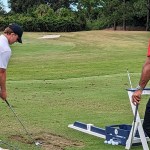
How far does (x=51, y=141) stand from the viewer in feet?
25.3

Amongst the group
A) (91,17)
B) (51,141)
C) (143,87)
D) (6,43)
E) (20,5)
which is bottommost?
(91,17)

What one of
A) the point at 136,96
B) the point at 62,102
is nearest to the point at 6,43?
the point at 136,96

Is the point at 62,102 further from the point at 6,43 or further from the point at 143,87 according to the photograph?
the point at 143,87

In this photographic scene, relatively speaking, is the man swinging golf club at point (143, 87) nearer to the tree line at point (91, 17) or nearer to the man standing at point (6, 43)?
the man standing at point (6, 43)

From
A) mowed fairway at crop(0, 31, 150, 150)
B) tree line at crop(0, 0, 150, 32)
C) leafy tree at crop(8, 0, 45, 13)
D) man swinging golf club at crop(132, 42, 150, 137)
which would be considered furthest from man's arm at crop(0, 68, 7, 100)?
leafy tree at crop(8, 0, 45, 13)

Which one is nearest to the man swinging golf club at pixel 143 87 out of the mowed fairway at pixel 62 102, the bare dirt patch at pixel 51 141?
the mowed fairway at pixel 62 102

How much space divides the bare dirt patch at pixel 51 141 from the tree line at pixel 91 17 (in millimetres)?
42269

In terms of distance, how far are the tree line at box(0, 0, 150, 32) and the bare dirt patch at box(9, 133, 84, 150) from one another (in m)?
42.3

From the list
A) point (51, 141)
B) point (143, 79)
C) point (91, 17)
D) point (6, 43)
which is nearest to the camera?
point (143, 79)

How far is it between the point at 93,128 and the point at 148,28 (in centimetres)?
5049

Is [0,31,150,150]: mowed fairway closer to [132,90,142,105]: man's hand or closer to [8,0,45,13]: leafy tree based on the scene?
[132,90,142,105]: man's hand

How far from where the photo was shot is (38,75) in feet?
62.8

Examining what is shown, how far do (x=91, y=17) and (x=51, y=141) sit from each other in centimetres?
6086

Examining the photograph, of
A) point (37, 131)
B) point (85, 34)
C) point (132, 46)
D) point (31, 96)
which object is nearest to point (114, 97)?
point (31, 96)
